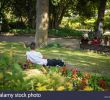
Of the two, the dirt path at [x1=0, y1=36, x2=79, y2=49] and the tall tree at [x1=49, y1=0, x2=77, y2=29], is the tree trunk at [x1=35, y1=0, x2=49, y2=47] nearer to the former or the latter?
the dirt path at [x1=0, y1=36, x2=79, y2=49]

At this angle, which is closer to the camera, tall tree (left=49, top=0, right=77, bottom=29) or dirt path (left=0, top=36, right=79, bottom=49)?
dirt path (left=0, top=36, right=79, bottom=49)

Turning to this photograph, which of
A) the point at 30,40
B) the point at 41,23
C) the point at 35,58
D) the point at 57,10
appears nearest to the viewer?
the point at 35,58

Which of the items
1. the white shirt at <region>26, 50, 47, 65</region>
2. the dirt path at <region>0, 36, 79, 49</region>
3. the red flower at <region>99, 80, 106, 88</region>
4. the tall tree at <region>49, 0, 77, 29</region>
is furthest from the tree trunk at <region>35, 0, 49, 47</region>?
the tall tree at <region>49, 0, 77, 29</region>

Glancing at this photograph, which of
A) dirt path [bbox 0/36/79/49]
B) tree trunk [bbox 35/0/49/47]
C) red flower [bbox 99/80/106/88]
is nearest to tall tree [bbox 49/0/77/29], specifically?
dirt path [bbox 0/36/79/49]

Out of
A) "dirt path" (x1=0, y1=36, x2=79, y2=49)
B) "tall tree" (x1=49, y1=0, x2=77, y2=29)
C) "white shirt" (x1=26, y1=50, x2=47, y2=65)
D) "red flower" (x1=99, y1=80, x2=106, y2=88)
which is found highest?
"tall tree" (x1=49, y1=0, x2=77, y2=29)

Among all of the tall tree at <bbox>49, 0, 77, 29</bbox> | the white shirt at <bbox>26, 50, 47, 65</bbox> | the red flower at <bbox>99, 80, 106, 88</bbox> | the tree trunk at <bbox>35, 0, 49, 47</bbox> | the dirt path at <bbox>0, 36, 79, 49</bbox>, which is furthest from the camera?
the tall tree at <bbox>49, 0, 77, 29</bbox>

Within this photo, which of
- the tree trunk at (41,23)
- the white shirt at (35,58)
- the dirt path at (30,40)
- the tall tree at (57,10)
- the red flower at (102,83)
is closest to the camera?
the red flower at (102,83)

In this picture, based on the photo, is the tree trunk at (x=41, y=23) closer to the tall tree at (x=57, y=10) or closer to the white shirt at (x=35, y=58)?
the white shirt at (x=35, y=58)

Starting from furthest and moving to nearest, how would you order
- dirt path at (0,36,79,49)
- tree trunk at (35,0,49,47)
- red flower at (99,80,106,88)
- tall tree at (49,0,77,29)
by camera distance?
tall tree at (49,0,77,29) < dirt path at (0,36,79,49) < tree trunk at (35,0,49,47) < red flower at (99,80,106,88)

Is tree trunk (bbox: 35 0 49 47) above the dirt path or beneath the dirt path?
above

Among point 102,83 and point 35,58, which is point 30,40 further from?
point 102,83

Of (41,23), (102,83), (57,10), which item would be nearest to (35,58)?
(102,83)

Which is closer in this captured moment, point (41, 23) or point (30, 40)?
point (41, 23)

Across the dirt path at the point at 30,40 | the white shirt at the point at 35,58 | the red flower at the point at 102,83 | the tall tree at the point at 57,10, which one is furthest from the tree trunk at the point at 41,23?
the tall tree at the point at 57,10
